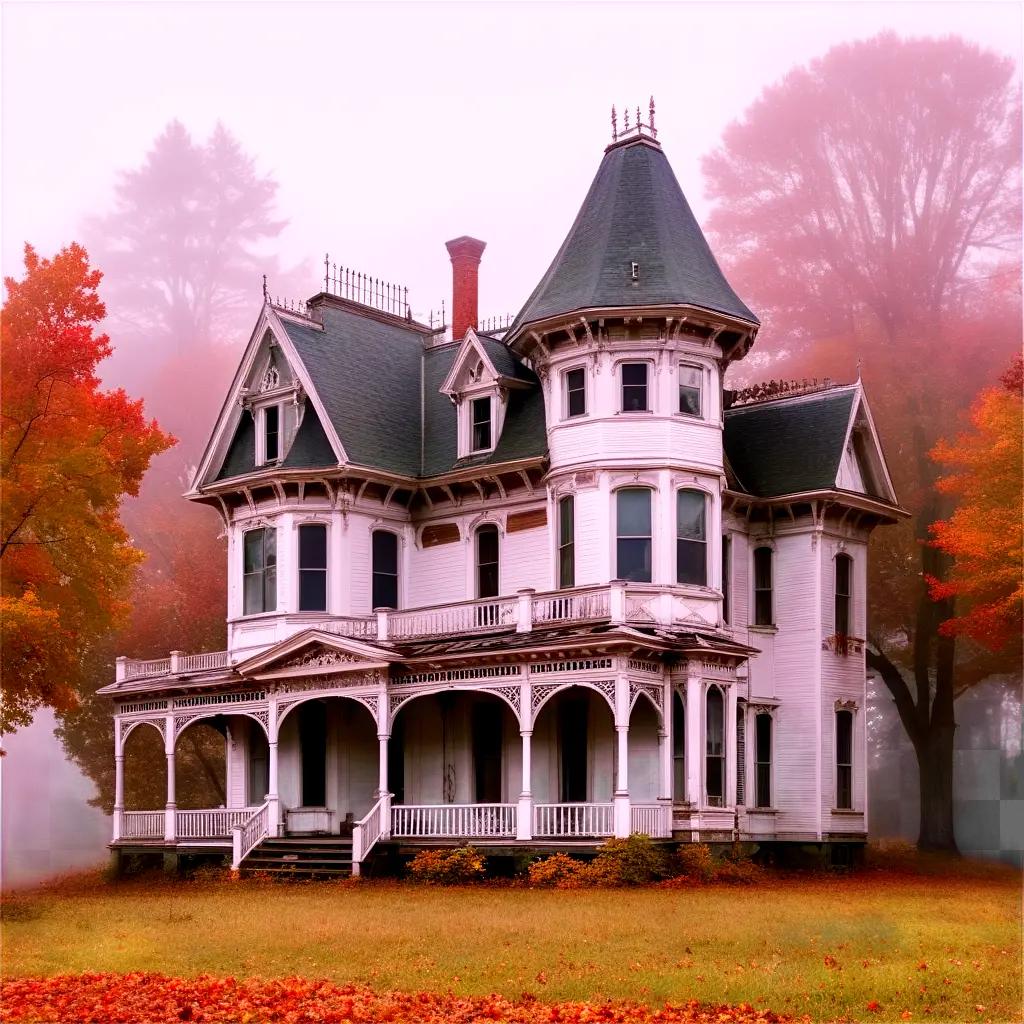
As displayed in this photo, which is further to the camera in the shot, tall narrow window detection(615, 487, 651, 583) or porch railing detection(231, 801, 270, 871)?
porch railing detection(231, 801, 270, 871)

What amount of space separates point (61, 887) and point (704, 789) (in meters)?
14.5

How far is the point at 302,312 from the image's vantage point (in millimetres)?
39625

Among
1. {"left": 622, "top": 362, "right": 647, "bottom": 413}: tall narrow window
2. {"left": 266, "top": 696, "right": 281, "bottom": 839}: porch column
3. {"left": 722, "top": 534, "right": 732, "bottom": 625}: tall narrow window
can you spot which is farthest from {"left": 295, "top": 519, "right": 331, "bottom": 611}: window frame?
{"left": 722, "top": 534, "right": 732, "bottom": 625}: tall narrow window

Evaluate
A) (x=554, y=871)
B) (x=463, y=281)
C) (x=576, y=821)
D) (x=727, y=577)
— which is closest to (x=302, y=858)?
(x=576, y=821)

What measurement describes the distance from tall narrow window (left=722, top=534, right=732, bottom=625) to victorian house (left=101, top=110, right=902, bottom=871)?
1.8 inches

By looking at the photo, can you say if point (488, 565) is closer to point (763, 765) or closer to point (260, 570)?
point (260, 570)

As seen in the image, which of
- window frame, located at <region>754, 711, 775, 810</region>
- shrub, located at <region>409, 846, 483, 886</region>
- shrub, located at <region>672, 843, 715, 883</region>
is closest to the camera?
shrub, located at <region>672, 843, 715, 883</region>

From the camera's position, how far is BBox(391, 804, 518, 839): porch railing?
99.5ft

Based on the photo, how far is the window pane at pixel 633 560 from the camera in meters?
31.8

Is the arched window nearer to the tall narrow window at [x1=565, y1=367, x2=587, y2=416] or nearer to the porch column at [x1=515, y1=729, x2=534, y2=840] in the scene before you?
the porch column at [x1=515, y1=729, x2=534, y2=840]

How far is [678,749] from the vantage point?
31.3 m

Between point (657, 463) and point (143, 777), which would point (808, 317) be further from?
point (143, 777)

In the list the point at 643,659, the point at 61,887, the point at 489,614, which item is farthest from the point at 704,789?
the point at 61,887

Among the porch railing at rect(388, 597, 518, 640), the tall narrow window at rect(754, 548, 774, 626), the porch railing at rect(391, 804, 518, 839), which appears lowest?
the porch railing at rect(391, 804, 518, 839)
